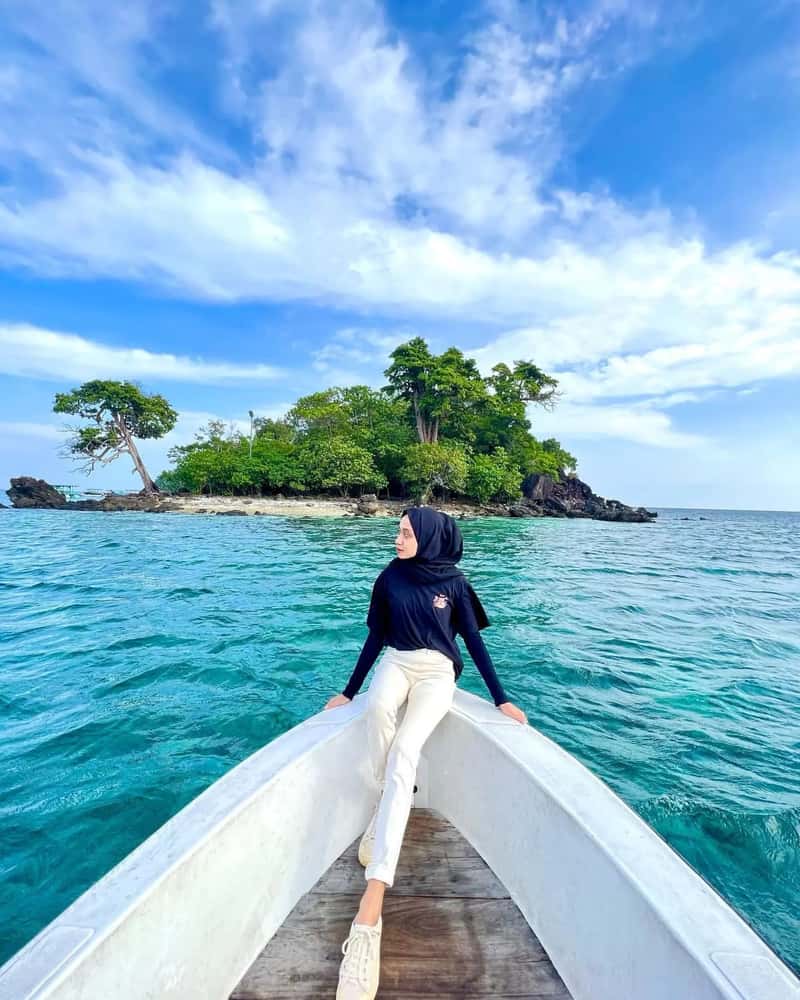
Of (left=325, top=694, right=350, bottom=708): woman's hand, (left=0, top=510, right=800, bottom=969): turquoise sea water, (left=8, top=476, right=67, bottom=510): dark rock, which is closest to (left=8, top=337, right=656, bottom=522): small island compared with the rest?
(left=8, top=476, right=67, bottom=510): dark rock

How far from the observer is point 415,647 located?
2.26m

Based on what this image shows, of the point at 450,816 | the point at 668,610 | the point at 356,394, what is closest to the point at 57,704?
the point at 450,816

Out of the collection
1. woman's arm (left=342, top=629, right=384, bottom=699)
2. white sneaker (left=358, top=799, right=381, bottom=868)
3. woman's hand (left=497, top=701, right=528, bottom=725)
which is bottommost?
white sneaker (left=358, top=799, right=381, bottom=868)

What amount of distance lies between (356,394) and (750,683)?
1469 inches

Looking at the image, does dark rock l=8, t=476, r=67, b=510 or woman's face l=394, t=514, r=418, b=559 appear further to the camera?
dark rock l=8, t=476, r=67, b=510

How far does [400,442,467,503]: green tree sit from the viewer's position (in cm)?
3284

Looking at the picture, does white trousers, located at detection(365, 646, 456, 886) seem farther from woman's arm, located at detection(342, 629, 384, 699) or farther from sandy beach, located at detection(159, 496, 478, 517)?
sandy beach, located at detection(159, 496, 478, 517)

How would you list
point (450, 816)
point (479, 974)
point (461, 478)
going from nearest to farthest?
point (479, 974), point (450, 816), point (461, 478)

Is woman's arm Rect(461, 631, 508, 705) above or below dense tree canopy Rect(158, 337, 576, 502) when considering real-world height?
below

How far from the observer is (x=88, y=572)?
33.1 feet

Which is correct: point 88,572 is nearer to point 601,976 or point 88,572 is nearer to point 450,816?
point 450,816

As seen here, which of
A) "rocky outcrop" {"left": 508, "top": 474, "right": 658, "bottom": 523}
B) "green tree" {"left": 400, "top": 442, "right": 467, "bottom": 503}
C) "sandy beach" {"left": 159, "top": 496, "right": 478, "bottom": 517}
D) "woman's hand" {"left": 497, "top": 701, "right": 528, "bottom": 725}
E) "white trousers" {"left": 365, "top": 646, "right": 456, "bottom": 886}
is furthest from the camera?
"rocky outcrop" {"left": 508, "top": 474, "right": 658, "bottom": 523}

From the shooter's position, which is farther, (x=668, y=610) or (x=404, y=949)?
(x=668, y=610)

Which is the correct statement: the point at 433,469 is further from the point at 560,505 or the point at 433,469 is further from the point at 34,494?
the point at 34,494
